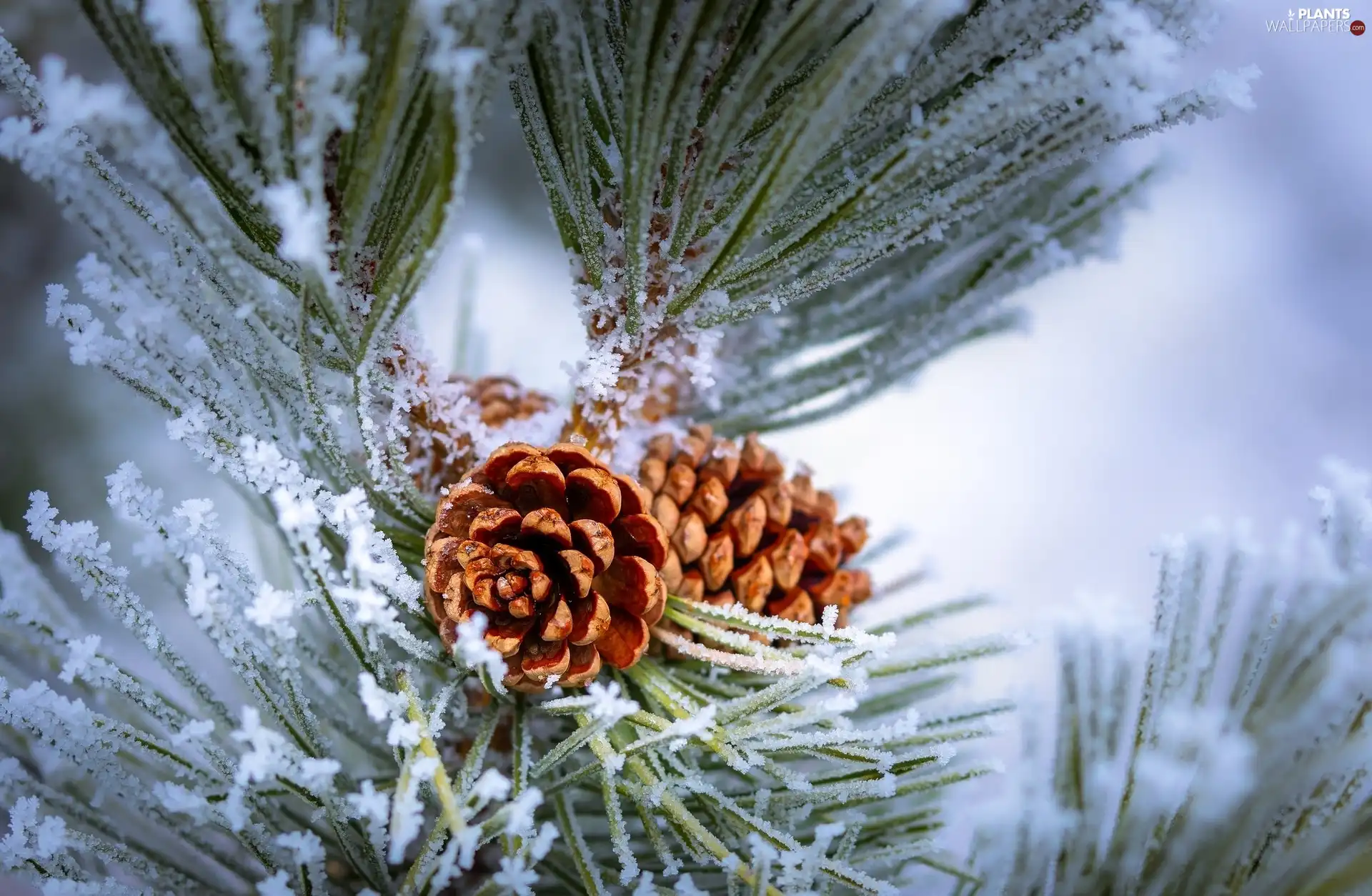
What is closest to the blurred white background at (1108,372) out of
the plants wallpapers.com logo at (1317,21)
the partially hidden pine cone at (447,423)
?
the plants wallpapers.com logo at (1317,21)

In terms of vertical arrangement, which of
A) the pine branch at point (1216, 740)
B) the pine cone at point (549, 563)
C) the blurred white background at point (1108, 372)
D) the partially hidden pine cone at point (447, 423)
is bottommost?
the pine branch at point (1216, 740)

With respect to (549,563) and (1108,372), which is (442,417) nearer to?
(549,563)

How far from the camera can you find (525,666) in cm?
53

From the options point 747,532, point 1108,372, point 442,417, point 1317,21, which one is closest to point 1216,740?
point 747,532

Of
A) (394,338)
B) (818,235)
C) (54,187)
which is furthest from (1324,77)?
(54,187)

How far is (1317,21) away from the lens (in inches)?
56.8

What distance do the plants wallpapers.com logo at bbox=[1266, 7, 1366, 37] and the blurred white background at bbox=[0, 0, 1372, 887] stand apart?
4 centimetres

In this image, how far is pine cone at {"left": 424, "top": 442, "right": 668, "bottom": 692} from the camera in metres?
0.53

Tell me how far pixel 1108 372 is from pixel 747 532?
3.97 feet

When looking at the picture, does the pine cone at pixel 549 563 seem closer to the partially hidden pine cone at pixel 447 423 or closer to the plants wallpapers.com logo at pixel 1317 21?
the partially hidden pine cone at pixel 447 423

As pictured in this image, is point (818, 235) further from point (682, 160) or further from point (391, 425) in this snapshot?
point (391, 425)

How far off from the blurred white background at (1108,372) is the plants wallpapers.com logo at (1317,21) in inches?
1.4

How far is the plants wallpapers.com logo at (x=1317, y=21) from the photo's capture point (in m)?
1.33

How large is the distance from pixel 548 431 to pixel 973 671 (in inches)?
17.1
